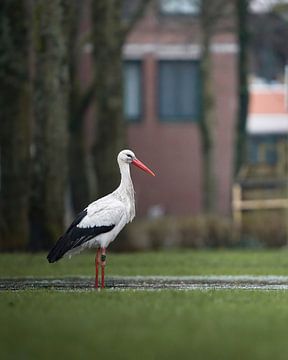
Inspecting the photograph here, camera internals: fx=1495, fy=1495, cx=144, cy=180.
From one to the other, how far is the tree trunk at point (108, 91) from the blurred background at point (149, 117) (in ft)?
0.11

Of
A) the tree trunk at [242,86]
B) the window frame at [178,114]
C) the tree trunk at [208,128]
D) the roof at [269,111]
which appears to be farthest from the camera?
the roof at [269,111]

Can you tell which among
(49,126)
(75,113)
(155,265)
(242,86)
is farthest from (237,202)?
(155,265)

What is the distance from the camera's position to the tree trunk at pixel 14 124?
32156 millimetres

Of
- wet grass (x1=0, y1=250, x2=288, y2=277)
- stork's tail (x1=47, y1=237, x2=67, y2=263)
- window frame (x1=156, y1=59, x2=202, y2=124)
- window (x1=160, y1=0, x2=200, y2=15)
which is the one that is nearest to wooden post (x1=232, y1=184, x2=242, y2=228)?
wet grass (x1=0, y1=250, x2=288, y2=277)

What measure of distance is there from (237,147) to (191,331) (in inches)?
1381

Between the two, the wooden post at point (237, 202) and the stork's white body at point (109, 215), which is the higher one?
the stork's white body at point (109, 215)

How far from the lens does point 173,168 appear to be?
196 feet

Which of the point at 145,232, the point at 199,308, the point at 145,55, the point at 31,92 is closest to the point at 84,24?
the point at 145,55

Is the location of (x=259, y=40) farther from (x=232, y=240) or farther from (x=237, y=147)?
(x=232, y=240)

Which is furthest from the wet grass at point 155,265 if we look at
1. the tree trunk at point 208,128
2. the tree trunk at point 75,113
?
the tree trunk at point 208,128

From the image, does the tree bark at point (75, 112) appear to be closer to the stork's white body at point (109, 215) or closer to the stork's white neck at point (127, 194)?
the stork's white neck at point (127, 194)

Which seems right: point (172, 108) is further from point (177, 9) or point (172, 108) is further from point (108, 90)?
point (108, 90)

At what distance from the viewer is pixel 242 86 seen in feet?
157

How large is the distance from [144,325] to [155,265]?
1357 centimetres
